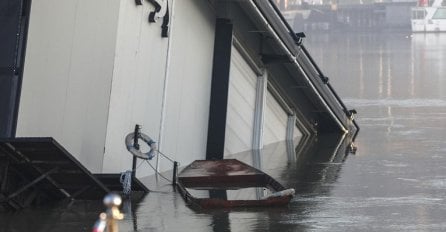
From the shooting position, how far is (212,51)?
829 inches

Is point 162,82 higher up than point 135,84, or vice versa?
point 162,82

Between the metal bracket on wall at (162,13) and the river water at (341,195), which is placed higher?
the metal bracket on wall at (162,13)

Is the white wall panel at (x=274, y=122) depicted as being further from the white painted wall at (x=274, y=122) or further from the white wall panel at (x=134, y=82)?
the white wall panel at (x=134, y=82)

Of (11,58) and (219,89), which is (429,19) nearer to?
(219,89)

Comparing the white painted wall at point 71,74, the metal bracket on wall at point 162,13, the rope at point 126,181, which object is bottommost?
the rope at point 126,181

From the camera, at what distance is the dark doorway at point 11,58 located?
12.9 metres

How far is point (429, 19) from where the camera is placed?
536 ft

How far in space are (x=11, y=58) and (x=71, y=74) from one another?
5.53 ft

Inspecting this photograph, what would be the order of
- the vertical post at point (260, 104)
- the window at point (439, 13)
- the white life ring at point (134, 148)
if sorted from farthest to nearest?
the window at point (439, 13) < the vertical post at point (260, 104) < the white life ring at point (134, 148)

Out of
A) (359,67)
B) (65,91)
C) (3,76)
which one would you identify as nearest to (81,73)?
(65,91)

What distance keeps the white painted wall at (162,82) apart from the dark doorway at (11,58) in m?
2.33

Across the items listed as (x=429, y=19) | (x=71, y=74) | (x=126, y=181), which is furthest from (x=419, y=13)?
(x=71, y=74)

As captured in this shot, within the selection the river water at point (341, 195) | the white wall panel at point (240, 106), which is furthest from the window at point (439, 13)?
the white wall panel at point (240, 106)

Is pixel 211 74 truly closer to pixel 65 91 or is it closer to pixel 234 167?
pixel 234 167
